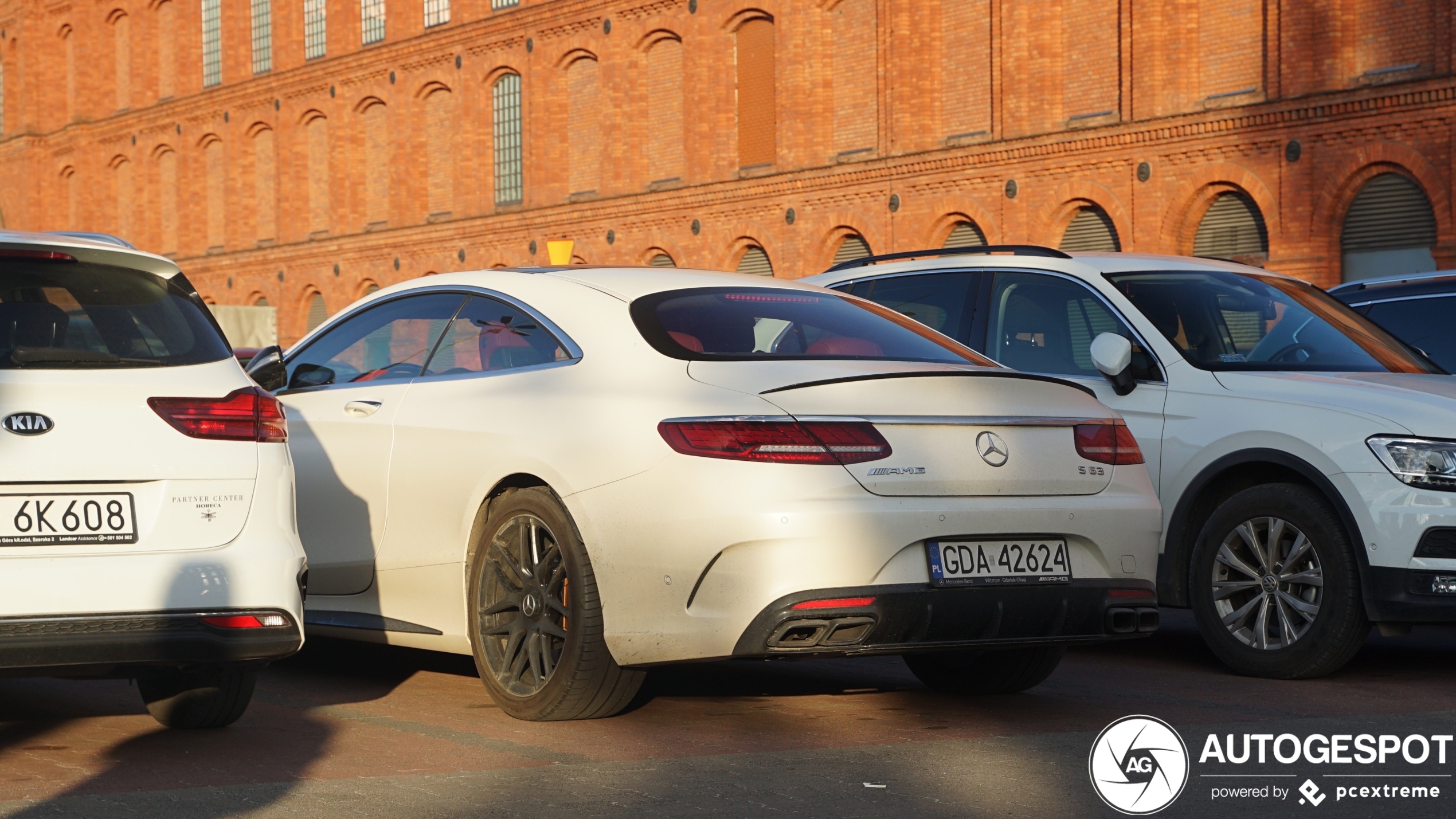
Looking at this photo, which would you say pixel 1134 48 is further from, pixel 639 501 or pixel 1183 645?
pixel 639 501

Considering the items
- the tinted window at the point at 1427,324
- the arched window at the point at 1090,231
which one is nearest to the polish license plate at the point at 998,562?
the tinted window at the point at 1427,324

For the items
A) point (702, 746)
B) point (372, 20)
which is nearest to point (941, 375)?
point (702, 746)

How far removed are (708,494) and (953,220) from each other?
1144 inches

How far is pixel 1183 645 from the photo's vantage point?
8.73 m

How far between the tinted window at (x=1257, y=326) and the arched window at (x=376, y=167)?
40177mm

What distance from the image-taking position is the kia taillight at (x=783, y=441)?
17.2ft

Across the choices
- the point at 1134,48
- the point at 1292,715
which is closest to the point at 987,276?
the point at 1292,715

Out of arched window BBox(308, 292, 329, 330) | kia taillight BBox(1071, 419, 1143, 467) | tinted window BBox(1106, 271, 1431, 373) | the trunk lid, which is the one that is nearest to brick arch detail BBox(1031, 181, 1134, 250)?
tinted window BBox(1106, 271, 1431, 373)

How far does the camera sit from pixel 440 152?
148 ft

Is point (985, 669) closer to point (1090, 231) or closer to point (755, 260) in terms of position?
point (1090, 231)

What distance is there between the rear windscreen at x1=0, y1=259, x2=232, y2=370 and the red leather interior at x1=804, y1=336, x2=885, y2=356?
1.99 m

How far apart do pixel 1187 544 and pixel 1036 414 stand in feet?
8.03

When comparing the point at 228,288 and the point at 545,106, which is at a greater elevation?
the point at 545,106

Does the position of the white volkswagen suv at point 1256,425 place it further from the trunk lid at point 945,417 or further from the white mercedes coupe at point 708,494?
the trunk lid at point 945,417
